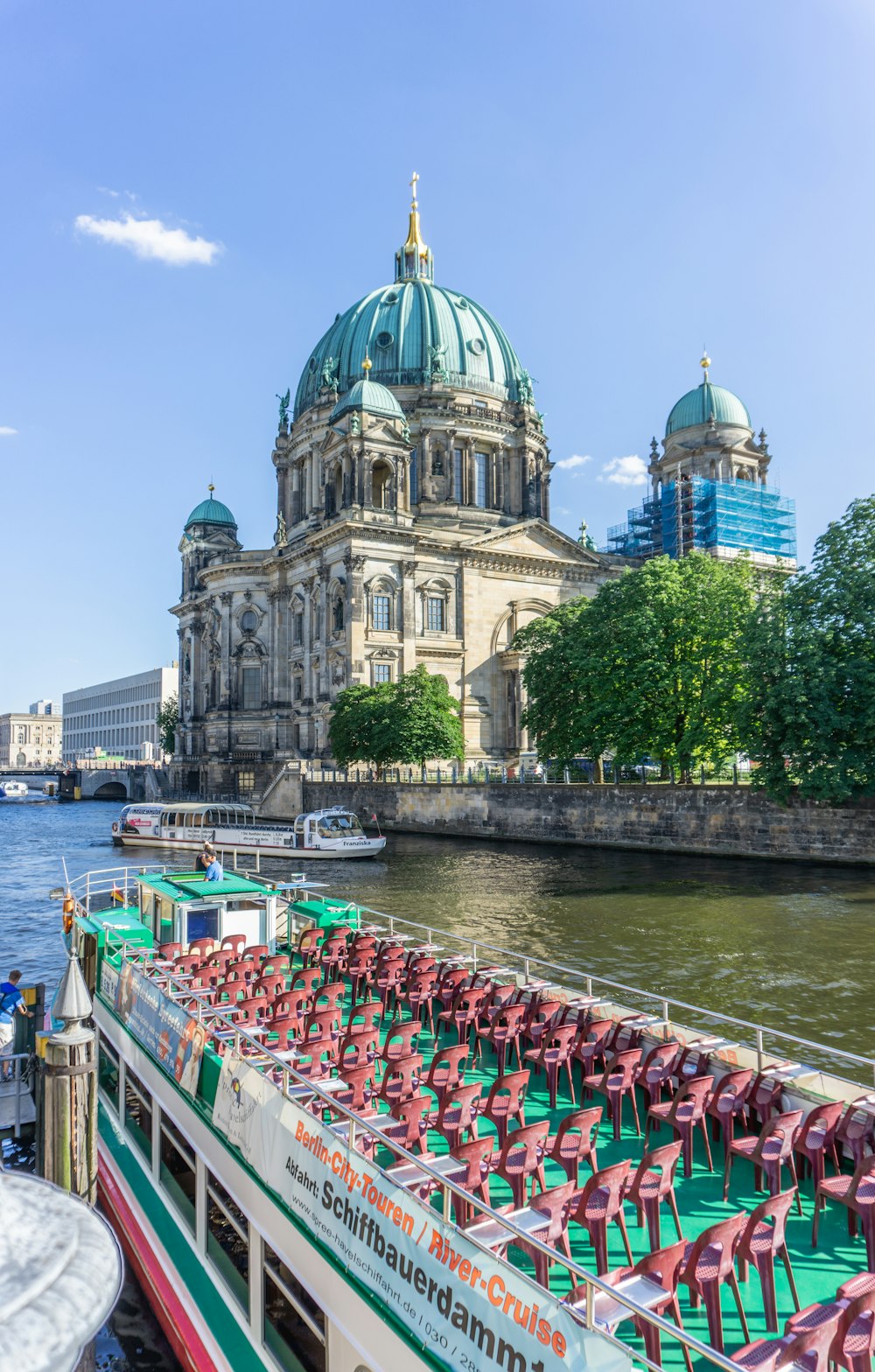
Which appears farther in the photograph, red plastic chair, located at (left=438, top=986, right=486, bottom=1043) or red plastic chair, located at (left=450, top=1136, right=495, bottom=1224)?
red plastic chair, located at (left=438, top=986, right=486, bottom=1043)

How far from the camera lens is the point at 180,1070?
1010cm

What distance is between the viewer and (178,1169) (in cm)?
1031

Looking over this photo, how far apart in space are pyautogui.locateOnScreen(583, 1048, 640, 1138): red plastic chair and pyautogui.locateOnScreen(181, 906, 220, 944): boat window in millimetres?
8569

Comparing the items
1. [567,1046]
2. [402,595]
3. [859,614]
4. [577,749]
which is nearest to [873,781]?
[859,614]

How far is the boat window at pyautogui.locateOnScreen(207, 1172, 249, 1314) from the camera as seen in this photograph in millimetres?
8375

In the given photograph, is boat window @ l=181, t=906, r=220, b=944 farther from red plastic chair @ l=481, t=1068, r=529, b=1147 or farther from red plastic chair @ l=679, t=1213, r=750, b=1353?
Result: red plastic chair @ l=679, t=1213, r=750, b=1353

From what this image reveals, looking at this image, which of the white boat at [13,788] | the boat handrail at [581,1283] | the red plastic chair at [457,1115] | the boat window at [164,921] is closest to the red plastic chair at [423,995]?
the red plastic chair at [457,1115]

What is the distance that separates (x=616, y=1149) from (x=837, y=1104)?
7.07 ft

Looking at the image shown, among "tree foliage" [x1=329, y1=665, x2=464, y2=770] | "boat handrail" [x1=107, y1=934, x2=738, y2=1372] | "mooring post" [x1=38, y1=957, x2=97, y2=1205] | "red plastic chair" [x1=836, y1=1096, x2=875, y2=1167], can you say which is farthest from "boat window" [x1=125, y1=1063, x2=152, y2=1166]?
"tree foliage" [x1=329, y1=665, x2=464, y2=770]

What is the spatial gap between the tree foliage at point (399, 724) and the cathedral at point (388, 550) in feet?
21.6

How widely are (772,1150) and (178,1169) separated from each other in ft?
19.5

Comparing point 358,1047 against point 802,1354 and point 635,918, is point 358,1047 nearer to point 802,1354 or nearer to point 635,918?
point 802,1354

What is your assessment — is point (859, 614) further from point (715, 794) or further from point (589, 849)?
point (589, 849)

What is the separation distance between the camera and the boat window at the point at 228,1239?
8375 millimetres
